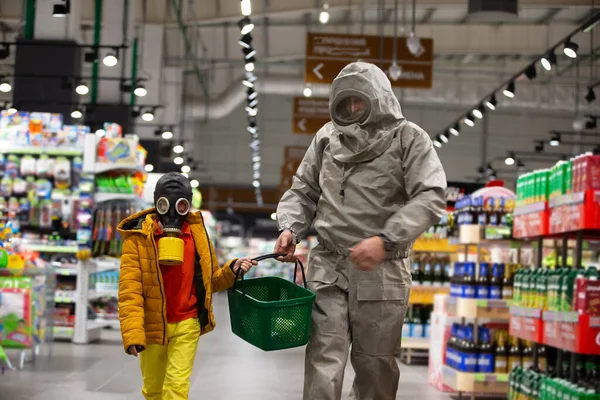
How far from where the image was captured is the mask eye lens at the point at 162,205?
188 inches

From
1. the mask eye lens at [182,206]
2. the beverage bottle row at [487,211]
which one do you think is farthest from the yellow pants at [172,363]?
the beverage bottle row at [487,211]

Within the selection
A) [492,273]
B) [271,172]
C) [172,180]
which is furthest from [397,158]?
[271,172]

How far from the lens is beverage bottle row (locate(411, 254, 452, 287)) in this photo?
12234mm

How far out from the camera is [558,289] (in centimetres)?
616

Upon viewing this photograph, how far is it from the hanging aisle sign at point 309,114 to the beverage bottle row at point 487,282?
8.25 m

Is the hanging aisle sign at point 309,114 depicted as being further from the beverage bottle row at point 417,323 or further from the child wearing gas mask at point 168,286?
the child wearing gas mask at point 168,286

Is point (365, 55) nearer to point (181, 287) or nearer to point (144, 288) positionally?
point (181, 287)

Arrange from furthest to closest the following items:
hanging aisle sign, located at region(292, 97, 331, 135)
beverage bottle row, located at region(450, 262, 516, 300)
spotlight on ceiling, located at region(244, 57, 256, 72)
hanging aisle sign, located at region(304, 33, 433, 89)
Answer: hanging aisle sign, located at region(292, 97, 331, 135) → spotlight on ceiling, located at region(244, 57, 256, 72) → hanging aisle sign, located at region(304, 33, 433, 89) → beverage bottle row, located at region(450, 262, 516, 300)

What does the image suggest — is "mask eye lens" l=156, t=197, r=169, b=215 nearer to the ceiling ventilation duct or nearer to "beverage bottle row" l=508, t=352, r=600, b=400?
"beverage bottle row" l=508, t=352, r=600, b=400

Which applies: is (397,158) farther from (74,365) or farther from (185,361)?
(74,365)

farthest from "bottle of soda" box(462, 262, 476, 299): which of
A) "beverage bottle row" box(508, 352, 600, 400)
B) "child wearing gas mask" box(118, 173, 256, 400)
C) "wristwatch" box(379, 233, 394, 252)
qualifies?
"wristwatch" box(379, 233, 394, 252)

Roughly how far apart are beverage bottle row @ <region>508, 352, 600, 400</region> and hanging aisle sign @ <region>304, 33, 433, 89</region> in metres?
7.16

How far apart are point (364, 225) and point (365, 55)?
411 inches

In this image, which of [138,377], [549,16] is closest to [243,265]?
[138,377]
